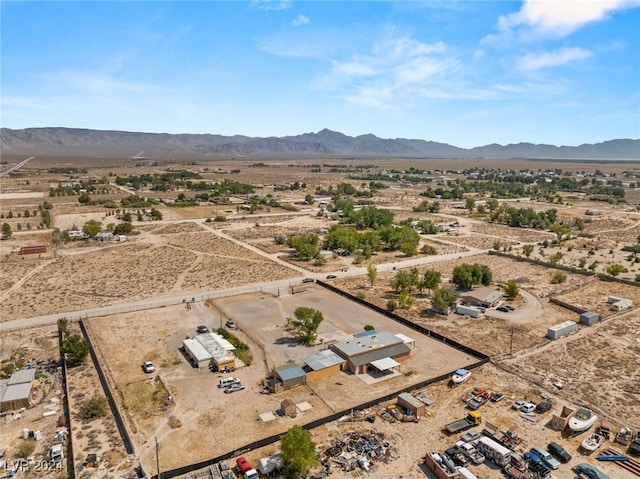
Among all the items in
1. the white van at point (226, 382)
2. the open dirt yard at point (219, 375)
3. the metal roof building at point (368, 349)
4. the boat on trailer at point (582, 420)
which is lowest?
the open dirt yard at point (219, 375)

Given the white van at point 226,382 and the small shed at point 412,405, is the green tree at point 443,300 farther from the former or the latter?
the white van at point 226,382

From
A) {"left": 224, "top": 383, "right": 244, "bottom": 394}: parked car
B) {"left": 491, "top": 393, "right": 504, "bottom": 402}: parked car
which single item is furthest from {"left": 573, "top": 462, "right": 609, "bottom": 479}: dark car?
{"left": 224, "top": 383, "right": 244, "bottom": 394}: parked car

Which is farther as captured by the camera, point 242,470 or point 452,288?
point 452,288

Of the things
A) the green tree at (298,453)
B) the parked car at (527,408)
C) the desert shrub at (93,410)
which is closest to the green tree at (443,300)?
the parked car at (527,408)

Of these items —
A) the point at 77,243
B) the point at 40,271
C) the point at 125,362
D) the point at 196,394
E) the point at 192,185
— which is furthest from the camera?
the point at 192,185

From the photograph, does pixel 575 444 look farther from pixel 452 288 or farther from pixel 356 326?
pixel 452 288

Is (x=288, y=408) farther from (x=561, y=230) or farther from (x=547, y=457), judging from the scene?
(x=561, y=230)

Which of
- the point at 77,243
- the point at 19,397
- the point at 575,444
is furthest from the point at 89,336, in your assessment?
the point at 77,243
